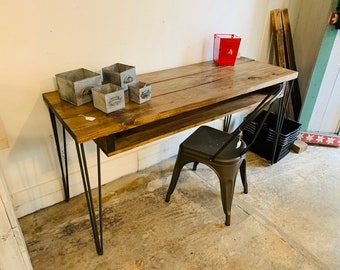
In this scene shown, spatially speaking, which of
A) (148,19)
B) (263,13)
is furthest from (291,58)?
(148,19)

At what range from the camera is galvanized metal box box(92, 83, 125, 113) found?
3.96 feet

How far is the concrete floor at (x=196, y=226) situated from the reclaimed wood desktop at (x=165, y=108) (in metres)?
0.16

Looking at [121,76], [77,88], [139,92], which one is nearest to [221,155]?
[139,92]

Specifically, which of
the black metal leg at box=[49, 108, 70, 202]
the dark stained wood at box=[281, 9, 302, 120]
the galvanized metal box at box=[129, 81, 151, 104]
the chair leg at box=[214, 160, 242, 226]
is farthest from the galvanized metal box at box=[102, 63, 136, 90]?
the dark stained wood at box=[281, 9, 302, 120]

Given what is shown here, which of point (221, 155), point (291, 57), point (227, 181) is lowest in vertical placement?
point (227, 181)

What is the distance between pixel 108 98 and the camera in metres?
1.20

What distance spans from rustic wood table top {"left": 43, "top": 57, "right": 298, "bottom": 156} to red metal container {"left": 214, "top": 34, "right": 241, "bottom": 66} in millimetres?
47

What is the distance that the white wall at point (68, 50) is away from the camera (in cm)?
131

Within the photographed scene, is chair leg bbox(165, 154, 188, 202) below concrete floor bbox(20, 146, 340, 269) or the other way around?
the other way around

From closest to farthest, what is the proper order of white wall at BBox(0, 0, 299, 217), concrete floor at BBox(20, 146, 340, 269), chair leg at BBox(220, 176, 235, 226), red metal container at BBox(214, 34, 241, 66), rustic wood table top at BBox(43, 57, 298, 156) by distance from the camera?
rustic wood table top at BBox(43, 57, 298, 156) < white wall at BBox(0, 0, 299, 217) < concrete floor at BBox(20, 146, 340, 269) < chair leg at BBox(220, 176, 235, 226) < red metal container at BBox(214, 34, 241, 66)

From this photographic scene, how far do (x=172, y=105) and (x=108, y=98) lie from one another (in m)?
0.33

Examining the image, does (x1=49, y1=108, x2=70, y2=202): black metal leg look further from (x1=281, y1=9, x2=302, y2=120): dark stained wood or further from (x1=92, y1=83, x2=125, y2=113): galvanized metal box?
(x1=281, y1=9, x2=302, y2=120): dark stained wood

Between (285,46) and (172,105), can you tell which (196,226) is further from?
(285,46)

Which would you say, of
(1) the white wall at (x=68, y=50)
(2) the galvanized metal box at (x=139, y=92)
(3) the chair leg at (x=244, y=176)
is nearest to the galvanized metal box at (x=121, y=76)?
(2) the galvanized metal box at (x=139, y=92)
